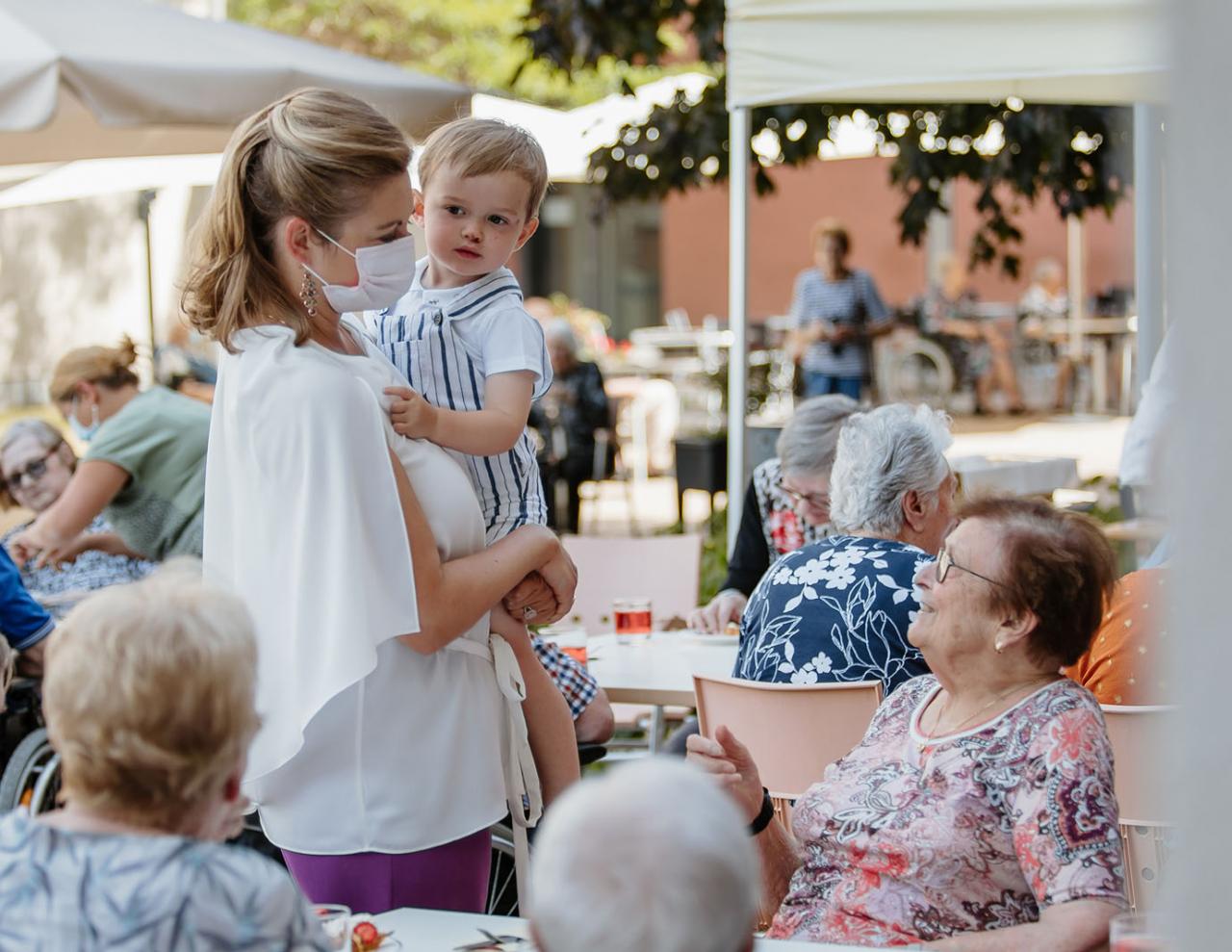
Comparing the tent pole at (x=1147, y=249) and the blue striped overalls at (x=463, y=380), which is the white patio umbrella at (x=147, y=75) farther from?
the tent pole at (x=1147, y=249)

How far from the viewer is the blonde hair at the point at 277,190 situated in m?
1.95

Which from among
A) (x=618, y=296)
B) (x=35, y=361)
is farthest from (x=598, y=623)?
(x=618, y=296)

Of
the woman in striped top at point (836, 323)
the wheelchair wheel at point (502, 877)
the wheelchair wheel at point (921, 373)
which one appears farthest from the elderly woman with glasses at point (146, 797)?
the wheelchair wheel at point (921, 373)

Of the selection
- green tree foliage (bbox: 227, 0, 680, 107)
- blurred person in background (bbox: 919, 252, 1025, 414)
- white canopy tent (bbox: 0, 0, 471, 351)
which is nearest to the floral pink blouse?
white canopy tent (bbox: 0, 0, 471, 351)

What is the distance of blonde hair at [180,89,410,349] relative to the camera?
195 cm

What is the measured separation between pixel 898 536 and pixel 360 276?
5.67 feet

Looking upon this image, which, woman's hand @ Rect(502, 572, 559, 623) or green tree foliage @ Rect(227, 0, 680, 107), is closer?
woman's hand @ Rect(502, 572, 559, 623)

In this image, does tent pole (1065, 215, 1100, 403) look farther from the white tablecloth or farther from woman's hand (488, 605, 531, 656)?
woman's hand (488, 605, 531, 656)

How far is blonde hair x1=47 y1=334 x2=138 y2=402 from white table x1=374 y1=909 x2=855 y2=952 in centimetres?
416

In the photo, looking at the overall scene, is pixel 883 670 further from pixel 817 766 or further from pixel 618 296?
pixel 618 296

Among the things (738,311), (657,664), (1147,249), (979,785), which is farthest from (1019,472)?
(979,785)

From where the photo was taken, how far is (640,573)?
223 inches

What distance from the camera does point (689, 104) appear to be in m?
8.62

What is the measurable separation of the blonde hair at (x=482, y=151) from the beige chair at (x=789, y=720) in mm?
1056
